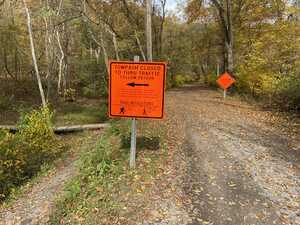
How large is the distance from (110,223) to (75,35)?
2175 cm

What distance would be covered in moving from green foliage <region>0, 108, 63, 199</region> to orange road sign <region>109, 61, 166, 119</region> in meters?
3.95

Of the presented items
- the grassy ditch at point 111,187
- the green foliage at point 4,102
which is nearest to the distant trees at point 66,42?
the green foliage at point 4,102

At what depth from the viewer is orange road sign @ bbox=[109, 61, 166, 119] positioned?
5047 mm

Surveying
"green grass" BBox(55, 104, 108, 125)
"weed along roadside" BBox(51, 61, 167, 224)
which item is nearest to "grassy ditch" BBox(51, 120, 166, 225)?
"weed along roadside" BBox(51, 61, 167, 224)

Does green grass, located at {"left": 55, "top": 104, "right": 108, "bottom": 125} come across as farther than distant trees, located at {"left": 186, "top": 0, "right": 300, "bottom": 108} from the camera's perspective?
Yes

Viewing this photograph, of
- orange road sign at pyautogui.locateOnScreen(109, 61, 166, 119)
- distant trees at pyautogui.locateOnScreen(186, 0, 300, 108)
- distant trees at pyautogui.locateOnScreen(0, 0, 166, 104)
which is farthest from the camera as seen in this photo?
distant trees at pyautogui.locateOnScreen(0, 0, 166, 104)

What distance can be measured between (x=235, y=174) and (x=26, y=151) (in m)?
5.88

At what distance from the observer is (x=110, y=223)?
4223 mm

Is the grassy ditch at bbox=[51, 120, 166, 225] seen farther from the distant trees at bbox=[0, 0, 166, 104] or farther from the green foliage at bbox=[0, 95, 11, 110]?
the green foliage at bbox=[0, 95, 11, 110]

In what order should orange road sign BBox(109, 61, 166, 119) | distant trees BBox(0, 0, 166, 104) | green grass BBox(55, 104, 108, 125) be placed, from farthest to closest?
distant trees BBox(0, 0, 166, 104) → green grass BBox(55, 104, 108, 125) → orange road sign BBox(109, 61, 166, 119)

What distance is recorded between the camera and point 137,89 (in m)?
5.12

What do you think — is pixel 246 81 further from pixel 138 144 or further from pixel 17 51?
pixel 17 51

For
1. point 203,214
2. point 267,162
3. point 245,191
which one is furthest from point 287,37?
point 203,214

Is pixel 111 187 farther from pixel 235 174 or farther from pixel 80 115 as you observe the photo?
pixel 80 115
